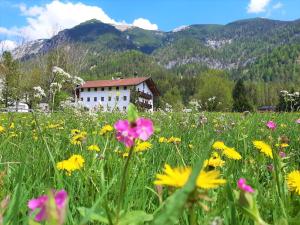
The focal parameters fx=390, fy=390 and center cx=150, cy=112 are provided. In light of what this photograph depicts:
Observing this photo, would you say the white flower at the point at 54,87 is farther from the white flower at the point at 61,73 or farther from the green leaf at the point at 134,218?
the green leaf at the point at 134,218

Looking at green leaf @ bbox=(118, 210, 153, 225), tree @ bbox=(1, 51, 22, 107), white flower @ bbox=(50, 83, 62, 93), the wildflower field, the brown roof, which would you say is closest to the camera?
the wildflower field

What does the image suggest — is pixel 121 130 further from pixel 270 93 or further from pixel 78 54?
pixel 270 93

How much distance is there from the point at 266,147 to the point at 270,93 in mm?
122469

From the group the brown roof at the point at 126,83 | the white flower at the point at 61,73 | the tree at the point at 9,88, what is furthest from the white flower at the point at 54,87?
the brown roof at the point at 126,83

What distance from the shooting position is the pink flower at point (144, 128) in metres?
0.53

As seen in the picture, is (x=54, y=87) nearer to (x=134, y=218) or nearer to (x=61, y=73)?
(x=61, y=73)

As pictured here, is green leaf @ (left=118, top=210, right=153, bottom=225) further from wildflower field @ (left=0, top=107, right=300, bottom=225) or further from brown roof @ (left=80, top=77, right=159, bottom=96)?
brown roof @ (left=80, top=77, right=159, bottom=96)

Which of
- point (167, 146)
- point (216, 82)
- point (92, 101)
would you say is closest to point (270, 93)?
point (216, 82)

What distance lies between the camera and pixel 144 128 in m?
0.53

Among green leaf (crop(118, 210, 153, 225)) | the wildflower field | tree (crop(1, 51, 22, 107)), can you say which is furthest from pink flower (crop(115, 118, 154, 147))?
tree (crop(1, 51, 22, 107))

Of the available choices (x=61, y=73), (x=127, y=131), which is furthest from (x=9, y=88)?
(x=127, y=131)

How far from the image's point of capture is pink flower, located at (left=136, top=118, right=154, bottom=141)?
528 mm

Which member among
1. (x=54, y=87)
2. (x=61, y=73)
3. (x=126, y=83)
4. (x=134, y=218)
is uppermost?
(x=126, y=83)

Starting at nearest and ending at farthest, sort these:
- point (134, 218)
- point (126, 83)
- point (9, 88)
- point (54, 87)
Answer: point (134, 218), point (54, 87), point (9, 88), point (126, 83)
